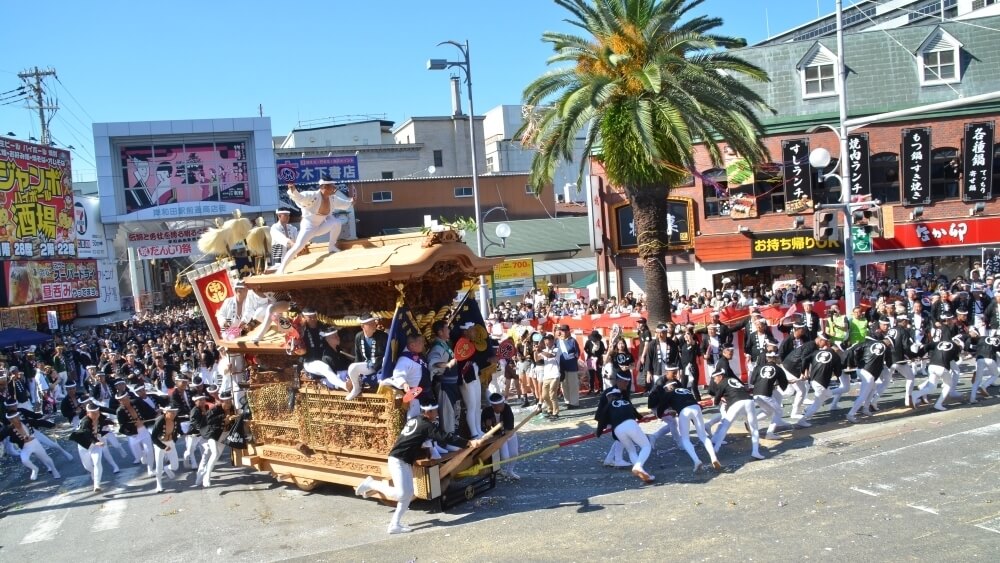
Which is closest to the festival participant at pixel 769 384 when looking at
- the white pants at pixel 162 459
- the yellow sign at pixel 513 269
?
the white pants at pixel 162 459

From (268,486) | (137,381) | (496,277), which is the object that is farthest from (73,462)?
(496,277)

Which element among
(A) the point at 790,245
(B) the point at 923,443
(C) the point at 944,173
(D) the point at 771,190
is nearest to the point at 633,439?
(B) the point at 923,443

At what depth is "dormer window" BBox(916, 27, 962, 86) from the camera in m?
28.9

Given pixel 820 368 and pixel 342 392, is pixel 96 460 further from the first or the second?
pixel 820 368

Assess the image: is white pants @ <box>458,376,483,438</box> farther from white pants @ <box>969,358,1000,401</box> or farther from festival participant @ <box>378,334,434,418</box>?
A: white pants @ <box>969,358,1000,401</box>

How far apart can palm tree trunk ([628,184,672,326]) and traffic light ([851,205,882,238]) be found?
13.8 ft

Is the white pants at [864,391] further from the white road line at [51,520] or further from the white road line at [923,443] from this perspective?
the white road line at [51,520]

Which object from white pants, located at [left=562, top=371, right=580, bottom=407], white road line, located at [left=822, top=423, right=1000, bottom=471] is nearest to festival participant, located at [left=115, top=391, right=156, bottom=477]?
white pants, located at [left=562, top=371, right=580, bottom=407]

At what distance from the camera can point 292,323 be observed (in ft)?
37.2

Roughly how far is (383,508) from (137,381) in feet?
22.7

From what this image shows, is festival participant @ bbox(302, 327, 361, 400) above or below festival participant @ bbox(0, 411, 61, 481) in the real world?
above

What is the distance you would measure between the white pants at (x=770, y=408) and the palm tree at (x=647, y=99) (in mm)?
6527

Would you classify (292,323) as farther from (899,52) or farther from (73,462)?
(899,52)

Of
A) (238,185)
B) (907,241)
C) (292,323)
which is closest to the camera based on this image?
(292,323)
